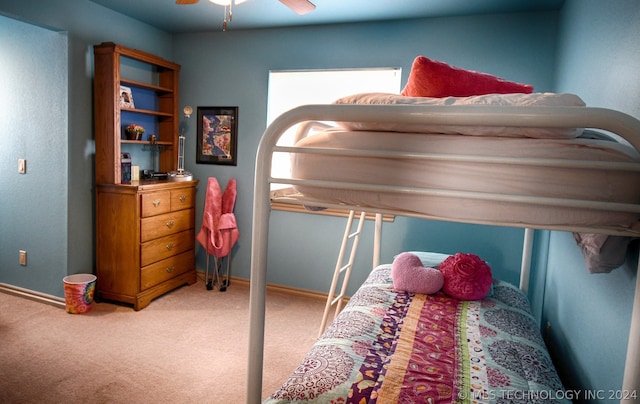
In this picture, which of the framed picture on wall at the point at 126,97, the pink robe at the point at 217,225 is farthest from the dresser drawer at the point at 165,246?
the framed picture on wall at the point at 126,97

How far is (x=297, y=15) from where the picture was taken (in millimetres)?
3338

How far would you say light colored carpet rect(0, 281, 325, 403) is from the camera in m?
2.21

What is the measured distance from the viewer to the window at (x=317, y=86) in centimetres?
349

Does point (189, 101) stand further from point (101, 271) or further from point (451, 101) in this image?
point (451, 101)

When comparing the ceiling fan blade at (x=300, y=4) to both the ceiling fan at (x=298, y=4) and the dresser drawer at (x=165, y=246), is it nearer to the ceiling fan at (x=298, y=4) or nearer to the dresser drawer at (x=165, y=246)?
the ceiling fan at (x=298, y=4)

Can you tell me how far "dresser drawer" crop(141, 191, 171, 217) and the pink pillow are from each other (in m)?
2.35

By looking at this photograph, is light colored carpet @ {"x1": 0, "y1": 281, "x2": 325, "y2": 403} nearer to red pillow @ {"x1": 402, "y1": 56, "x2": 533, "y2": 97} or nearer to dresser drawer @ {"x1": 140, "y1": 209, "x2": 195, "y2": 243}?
dresser drawer @ {"x1": 140, "y1": 209, "x2": 195, "y2": 243}

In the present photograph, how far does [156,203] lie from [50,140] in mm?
920

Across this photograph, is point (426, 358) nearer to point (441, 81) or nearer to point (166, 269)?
point (441, 81)

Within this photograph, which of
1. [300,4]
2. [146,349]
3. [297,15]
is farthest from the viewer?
[297,15]

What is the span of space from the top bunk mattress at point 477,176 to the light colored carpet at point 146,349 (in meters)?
1.59

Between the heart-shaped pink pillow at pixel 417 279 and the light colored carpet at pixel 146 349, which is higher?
the heart-shaped pink pillow at pixel 417 279

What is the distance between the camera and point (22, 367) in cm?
237

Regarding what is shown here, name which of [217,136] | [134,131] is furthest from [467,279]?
[134,131]
